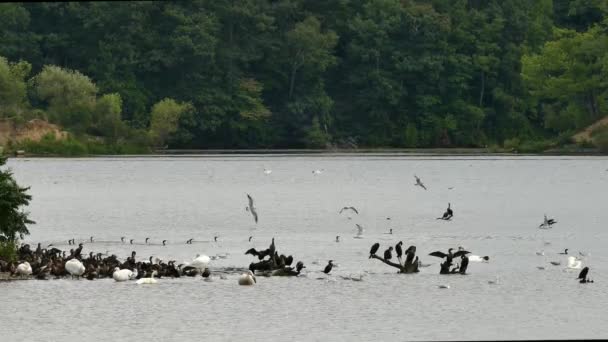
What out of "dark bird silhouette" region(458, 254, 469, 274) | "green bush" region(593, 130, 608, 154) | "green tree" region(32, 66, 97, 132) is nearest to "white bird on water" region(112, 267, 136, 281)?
"dark bird silhouette" region(458, 254, 469, 274)

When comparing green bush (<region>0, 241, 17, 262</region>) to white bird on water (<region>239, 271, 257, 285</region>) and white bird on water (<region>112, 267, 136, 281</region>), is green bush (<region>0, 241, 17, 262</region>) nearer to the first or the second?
white bird on water (<region>112, 267, 136, 281</region>)

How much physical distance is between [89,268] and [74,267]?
1.72 feet

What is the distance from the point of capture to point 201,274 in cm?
3316

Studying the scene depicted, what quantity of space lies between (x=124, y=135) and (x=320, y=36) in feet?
52.5

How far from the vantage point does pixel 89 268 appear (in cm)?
3200

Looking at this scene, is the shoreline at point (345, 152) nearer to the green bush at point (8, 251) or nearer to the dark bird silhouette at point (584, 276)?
the dark bird silhouette at point (584, 276)

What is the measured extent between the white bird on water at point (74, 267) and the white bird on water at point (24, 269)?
751 millimetres

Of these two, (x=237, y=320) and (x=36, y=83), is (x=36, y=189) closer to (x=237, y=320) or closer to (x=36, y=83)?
(x=36, y=83)

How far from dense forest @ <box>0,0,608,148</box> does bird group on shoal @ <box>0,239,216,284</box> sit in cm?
7481

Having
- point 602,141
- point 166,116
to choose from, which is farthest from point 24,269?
point 602,141

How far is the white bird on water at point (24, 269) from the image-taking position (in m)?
31.0

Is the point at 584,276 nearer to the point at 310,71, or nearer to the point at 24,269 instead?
the point at 24,269

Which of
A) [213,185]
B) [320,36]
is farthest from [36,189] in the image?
[320,36]

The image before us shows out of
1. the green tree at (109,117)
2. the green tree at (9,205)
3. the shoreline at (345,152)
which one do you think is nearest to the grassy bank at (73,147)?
the green tree at (109,117)
